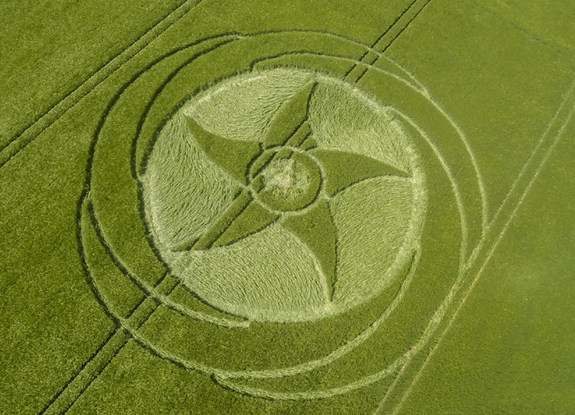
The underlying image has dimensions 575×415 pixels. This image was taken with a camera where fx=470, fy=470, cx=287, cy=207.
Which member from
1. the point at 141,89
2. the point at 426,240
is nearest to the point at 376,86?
the point at 426,240

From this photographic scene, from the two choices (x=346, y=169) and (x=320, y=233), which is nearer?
(x=320, y=233)

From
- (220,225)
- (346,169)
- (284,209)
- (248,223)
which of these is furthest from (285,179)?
(220,225)

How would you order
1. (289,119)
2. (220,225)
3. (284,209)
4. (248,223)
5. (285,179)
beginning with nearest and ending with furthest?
(220,225), (248,223), (284,209), (285,179), (289,119)

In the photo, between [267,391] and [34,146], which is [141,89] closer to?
[34,146]

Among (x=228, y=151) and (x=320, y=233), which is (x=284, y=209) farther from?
(x=228, y=151)

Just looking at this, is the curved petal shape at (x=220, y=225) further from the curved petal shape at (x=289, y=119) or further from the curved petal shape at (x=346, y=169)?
the curved petal shape at (x=346, y=169)

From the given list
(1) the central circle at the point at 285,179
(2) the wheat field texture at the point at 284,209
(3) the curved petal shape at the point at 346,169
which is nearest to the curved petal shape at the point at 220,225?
(2) the wheat field texture at the point at 284,209

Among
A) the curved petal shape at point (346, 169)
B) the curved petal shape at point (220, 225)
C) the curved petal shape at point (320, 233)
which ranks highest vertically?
the curved petal shape at point (346, 169)
